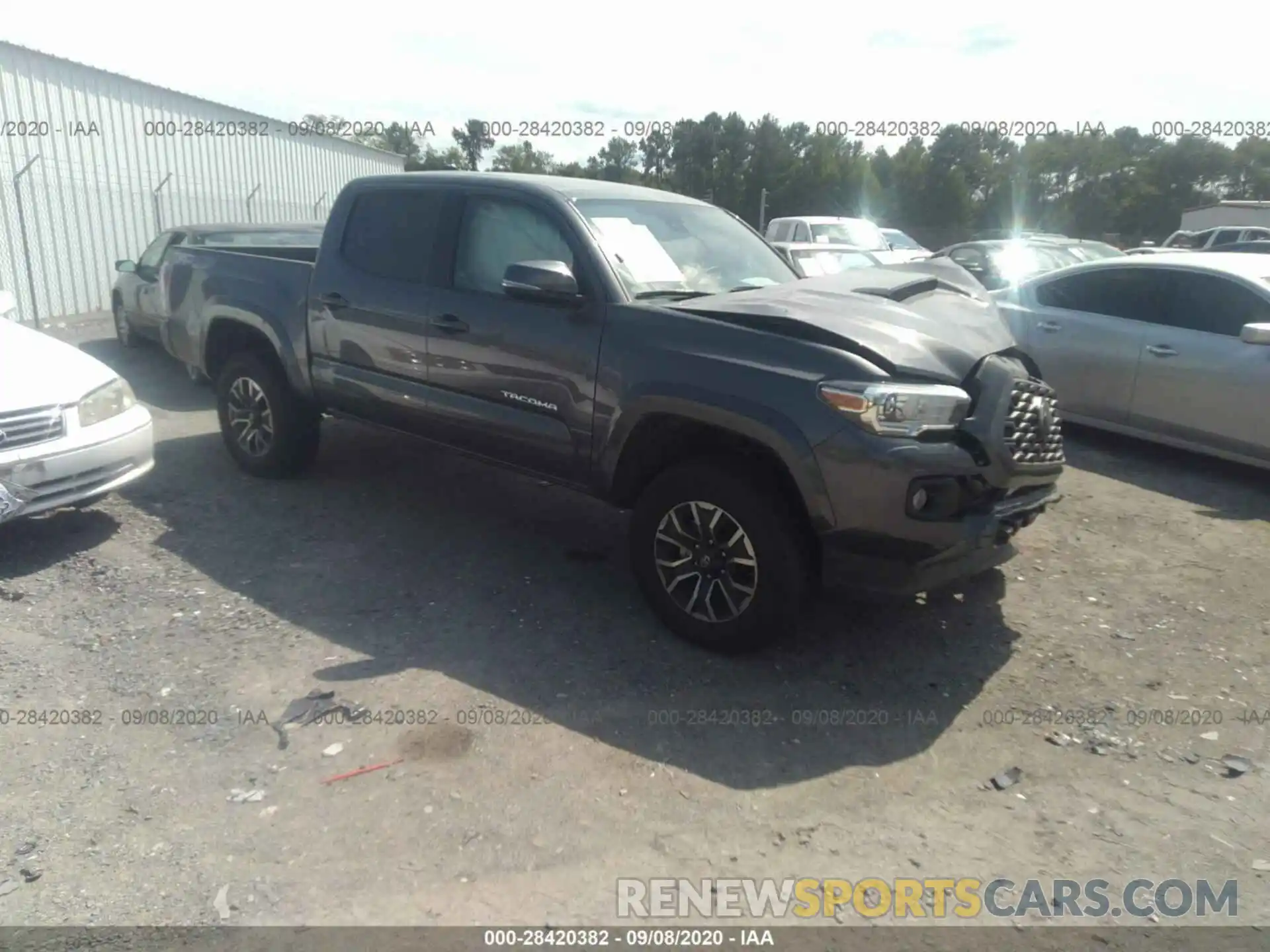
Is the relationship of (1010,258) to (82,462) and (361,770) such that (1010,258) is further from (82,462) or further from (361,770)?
(361,770)

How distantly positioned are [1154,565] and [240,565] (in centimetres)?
506

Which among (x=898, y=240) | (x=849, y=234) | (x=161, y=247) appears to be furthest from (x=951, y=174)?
(x=161, y=247)

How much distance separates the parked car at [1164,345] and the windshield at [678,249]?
2.87 metres

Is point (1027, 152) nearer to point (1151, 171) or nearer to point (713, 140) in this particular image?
point (1151, 171)

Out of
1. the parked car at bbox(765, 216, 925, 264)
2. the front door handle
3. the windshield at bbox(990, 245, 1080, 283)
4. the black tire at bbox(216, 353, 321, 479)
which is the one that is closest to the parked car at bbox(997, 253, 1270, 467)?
the front door handle

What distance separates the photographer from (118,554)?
5.18 meters

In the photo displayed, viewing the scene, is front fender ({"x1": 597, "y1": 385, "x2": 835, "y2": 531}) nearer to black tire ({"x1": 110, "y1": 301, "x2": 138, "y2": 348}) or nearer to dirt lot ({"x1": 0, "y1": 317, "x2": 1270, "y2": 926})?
dirt lot ({"x1": 0, "y1": 317, "x2": 1270, "y2": 926})

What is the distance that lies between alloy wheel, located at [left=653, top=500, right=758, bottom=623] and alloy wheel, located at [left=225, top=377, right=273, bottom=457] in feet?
10.7

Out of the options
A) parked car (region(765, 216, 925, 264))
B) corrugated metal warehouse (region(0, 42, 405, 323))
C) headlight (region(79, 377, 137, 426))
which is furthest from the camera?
parked car (region(765, 216, 925, 264))

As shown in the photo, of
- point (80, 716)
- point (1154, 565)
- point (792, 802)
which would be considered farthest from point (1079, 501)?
point (80, 716)

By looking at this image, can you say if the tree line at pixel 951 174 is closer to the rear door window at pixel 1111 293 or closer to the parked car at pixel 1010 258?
the parked car at pixel 1010 258

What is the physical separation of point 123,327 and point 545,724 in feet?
32.0

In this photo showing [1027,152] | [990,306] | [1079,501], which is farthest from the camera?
[1027,152]

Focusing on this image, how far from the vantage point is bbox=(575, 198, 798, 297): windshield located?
15.1 feet
